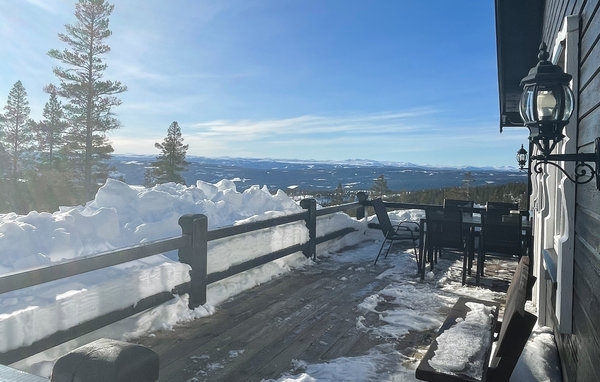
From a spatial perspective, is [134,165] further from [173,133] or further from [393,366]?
[393,366]

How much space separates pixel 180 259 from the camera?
4.31 metres

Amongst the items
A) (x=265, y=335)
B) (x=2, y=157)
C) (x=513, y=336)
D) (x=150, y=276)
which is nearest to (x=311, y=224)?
(x=265, y=335)

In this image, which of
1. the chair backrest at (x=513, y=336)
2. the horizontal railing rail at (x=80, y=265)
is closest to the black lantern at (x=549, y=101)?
the chair backrest at (x=513, y=336)

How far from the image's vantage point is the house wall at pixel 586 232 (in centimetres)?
196

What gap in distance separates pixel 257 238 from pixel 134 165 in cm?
4137

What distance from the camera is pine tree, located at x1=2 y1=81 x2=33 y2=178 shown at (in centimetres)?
3862

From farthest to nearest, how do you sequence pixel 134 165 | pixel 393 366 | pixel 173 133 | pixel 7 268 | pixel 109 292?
pixel 134 165, pixel 173 133, pixel 7 268, pixel 109 292, pixel 393 366

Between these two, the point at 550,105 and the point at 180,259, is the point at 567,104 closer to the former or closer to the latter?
the point at 550,105

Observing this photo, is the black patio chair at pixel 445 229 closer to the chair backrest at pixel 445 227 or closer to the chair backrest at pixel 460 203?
the chair backrest at pixel 445 227

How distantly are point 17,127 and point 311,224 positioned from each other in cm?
4207

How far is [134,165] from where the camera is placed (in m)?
43.4

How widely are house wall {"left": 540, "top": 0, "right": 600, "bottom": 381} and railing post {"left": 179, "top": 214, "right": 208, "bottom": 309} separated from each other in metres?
3.18

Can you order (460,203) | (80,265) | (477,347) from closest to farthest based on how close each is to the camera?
(477,347)
(80,265)
(460,203)

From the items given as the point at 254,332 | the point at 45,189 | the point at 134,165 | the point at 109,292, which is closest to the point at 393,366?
the point at 254,332
